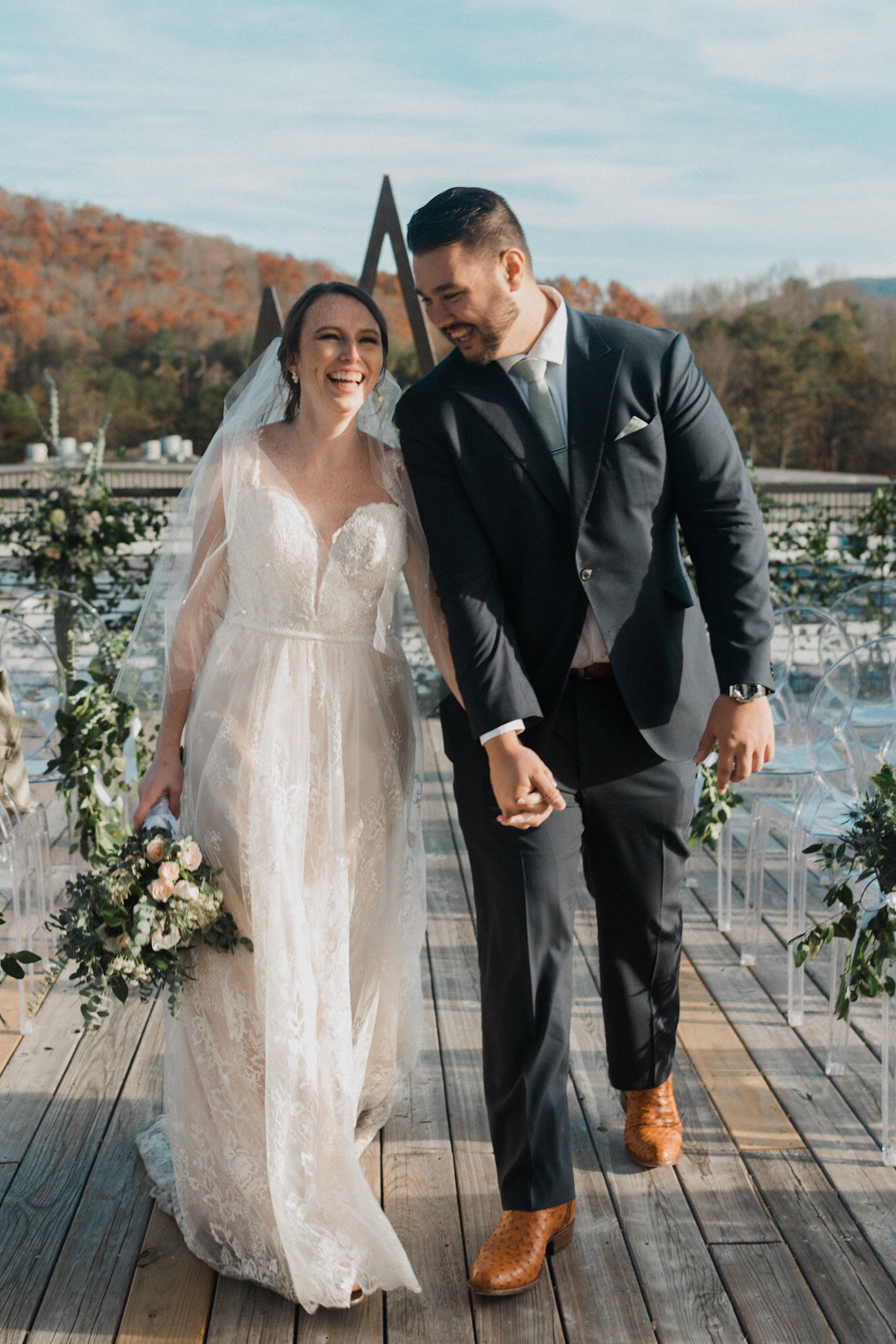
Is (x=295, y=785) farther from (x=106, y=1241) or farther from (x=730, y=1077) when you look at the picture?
(x=730, y=1077)

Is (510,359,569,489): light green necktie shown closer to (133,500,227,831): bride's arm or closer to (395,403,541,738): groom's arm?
(395,403,541,738): groom's arm

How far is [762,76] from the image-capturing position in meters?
37.8

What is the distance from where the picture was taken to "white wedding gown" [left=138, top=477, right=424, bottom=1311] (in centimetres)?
216

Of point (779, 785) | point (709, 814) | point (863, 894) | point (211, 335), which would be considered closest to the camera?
point (863, 894)

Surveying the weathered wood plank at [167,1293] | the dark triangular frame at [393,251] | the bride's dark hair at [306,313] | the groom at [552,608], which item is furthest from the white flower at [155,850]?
the dark triangular frame at [393,251]

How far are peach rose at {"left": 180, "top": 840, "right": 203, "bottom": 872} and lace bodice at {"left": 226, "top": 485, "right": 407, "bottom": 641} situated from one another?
450 mm

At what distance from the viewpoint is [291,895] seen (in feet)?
7.29

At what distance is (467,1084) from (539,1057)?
80 centimetres

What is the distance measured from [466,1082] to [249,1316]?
0.92m

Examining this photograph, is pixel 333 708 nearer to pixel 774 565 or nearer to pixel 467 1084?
pixel 467 1084

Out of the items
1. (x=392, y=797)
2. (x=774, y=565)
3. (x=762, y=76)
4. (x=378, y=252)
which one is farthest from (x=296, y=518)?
(x=762, y=76)

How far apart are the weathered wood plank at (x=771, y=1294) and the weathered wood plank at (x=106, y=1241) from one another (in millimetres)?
1100

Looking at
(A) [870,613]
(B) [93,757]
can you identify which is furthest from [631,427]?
(A) [870,613]

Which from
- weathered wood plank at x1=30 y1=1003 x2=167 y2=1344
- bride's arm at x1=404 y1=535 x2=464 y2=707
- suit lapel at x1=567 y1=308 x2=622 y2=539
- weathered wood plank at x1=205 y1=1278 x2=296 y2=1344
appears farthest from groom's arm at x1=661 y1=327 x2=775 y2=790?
weathered wood plank at x1=30 y1=1003 x2=167 y2=1344
